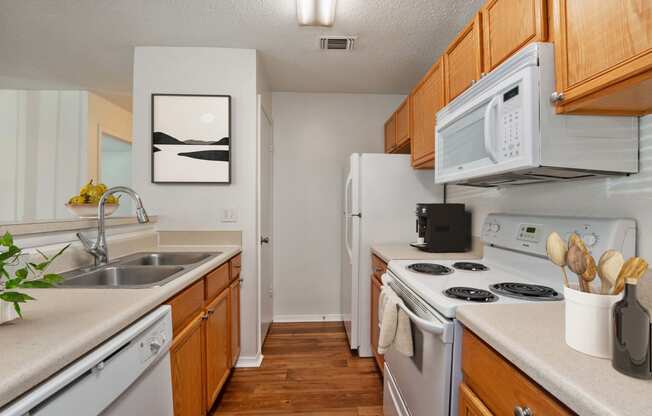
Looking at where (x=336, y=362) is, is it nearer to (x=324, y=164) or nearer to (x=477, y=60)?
(x=324, y=164)

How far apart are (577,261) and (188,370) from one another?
141 centimetres

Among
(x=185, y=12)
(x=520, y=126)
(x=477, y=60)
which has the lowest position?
(x=520, y=126)

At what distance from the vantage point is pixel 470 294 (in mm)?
1046

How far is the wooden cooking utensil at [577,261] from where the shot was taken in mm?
634

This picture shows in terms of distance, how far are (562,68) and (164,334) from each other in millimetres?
→ 1519

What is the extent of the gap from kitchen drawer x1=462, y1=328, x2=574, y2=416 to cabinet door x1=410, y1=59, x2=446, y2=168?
1327 mm

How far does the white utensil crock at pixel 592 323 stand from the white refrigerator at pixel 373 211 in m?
1.68

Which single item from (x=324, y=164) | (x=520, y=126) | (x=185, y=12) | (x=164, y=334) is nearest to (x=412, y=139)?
(x=324, y=164)

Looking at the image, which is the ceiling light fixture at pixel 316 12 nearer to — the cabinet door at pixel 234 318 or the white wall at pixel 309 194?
the white wall at pixel 309 194

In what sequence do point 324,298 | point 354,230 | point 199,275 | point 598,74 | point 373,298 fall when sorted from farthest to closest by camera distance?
point 324,298 < point 354,230 < point 373,298 < point 199,275 < point 598,74

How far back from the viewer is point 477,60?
1.38m

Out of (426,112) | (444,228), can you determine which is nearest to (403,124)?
(426,112)

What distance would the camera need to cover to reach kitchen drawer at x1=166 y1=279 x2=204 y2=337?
114 cm

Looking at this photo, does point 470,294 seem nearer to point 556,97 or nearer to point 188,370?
point 556,97
